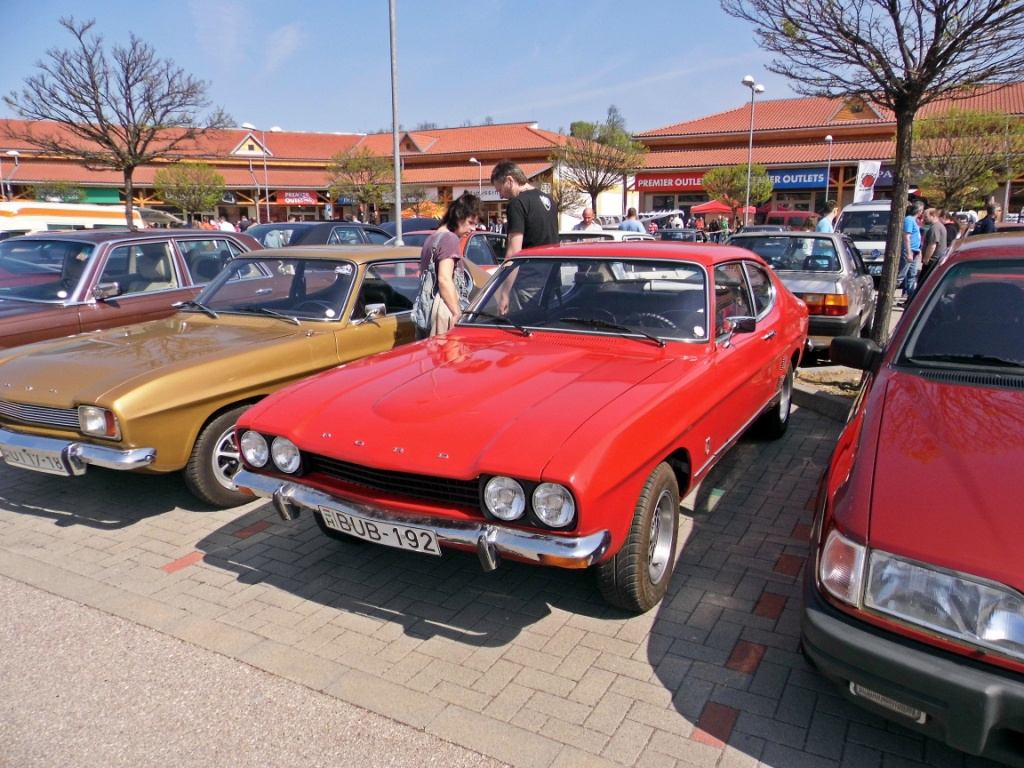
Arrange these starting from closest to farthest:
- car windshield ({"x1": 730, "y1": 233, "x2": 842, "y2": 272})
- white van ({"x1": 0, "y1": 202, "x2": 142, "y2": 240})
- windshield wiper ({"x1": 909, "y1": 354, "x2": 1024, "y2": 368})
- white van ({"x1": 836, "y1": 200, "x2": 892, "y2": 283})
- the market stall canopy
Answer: windshield wiper ({"x1": 909, "y1": 354, "x2": 1024, "y2": 368})
car windshield ({"x1": 730, "y1": 233, "x2": 842, "y2": 272})
white van ({"x1": 836, "y1": 200, "x2": 892, "y2": 283})
white van ({"x1": 0, "y1": 202, "x2": 142, "y2": 240})
the market stall canopy

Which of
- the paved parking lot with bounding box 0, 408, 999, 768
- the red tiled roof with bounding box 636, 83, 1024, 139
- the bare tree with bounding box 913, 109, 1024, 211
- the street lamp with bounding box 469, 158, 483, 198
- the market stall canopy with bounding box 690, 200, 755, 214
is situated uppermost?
the red tiled roof with bounding box 636, 83, 1024, 139

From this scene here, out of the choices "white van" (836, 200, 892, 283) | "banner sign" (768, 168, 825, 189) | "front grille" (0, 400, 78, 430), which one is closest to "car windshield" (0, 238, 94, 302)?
A: "front grille" (0, 400, 78, 430)

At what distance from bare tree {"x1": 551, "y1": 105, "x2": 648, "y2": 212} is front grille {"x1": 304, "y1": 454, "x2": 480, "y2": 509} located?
3329 centimetres

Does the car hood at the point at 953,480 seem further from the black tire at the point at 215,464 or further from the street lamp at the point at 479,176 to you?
the street lamp at the point at 479,176

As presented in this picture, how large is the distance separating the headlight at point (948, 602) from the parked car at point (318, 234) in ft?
36.0

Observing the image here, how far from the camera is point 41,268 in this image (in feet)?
22.0

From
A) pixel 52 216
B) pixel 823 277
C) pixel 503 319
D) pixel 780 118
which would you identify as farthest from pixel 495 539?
pixel 780 118

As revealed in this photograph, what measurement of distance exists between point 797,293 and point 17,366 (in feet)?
24.0

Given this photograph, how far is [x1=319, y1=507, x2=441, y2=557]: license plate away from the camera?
297 centimetres

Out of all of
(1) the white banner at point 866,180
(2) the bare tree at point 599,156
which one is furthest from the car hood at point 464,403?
(2) the bare tree at point 599,156

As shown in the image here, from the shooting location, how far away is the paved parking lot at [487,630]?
8.50 ft

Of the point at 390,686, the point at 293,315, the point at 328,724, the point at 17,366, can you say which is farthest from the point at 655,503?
the point at 17,366

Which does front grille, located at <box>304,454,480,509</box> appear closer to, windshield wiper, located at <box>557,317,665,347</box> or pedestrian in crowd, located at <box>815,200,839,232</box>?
windshield wiper, located at <box>557,317,665,347</box>

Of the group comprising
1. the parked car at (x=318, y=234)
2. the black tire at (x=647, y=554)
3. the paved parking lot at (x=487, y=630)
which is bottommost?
the paved parking lot at (x=487, y=630)
